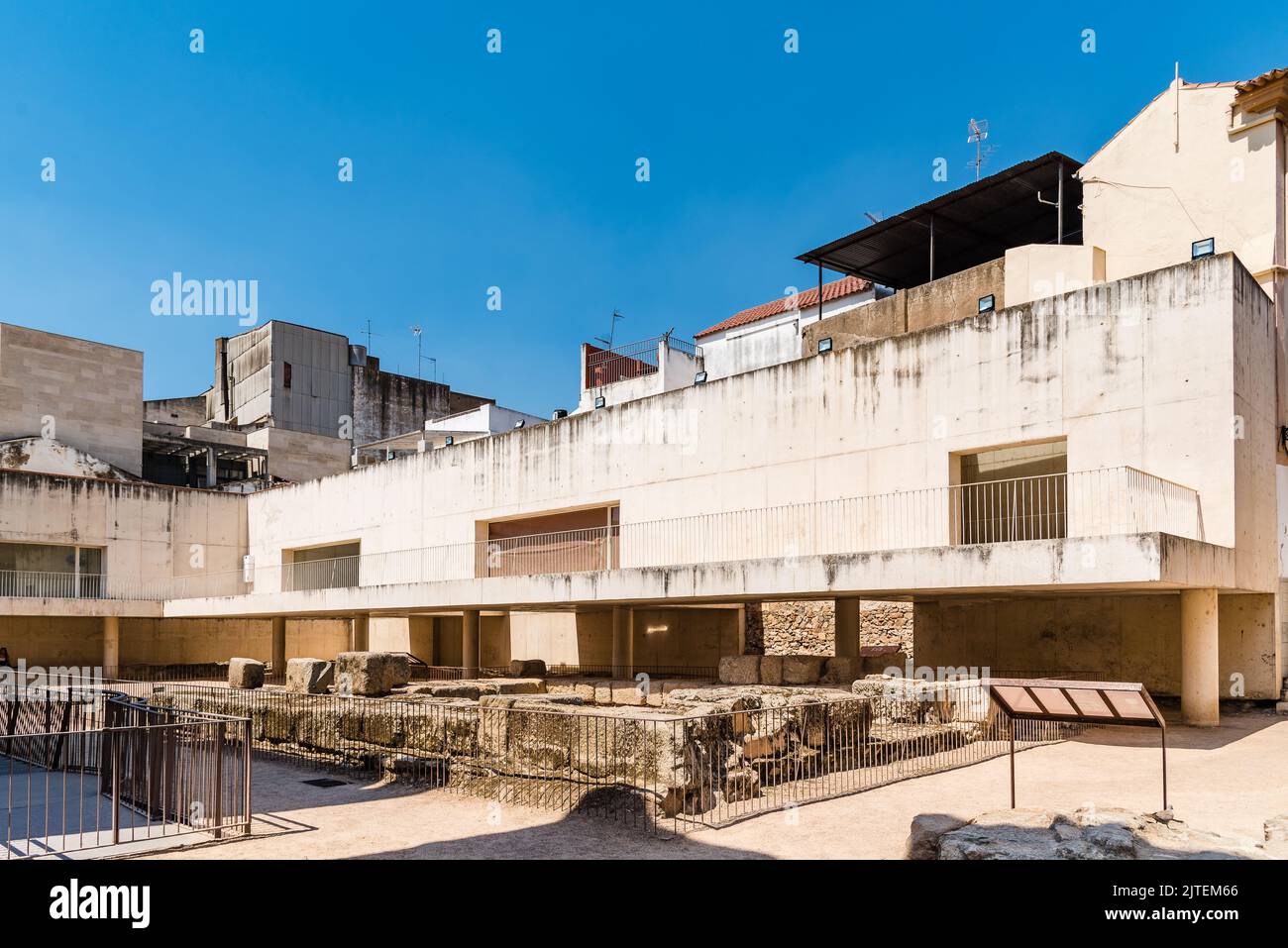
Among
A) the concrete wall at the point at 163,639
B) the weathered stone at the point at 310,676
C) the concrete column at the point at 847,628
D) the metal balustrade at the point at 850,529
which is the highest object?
the metal balustrade at the point at 850,529

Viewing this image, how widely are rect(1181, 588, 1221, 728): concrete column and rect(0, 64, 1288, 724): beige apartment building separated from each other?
0.15ft

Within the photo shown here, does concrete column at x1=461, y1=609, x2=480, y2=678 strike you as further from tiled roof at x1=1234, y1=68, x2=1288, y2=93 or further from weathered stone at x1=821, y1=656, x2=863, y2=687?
tiled roof at x1=1234, y1=68, x2=1288, y2=93

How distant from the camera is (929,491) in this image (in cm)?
2002

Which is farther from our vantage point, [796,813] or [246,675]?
[246,675]

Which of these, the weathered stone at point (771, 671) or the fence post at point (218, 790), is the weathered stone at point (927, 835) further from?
the weathered stone at point (771, 671)

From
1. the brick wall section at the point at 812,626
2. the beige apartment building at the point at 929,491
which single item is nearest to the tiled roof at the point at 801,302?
the beige apartment building at the point at 929,491

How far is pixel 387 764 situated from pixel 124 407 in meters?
34.2

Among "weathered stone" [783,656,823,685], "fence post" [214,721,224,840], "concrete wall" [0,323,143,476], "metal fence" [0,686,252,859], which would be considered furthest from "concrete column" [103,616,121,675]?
"fence post" [214,721,224,840]

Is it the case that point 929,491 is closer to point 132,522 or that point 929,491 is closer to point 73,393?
point 132,522

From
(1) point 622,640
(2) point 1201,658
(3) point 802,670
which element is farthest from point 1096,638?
(1) point 622,640

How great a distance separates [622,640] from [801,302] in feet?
64.8

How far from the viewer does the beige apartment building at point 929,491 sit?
1731 cm

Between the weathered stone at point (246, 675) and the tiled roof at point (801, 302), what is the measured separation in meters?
24.7

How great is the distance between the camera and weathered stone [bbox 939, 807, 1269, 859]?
7637 mm
